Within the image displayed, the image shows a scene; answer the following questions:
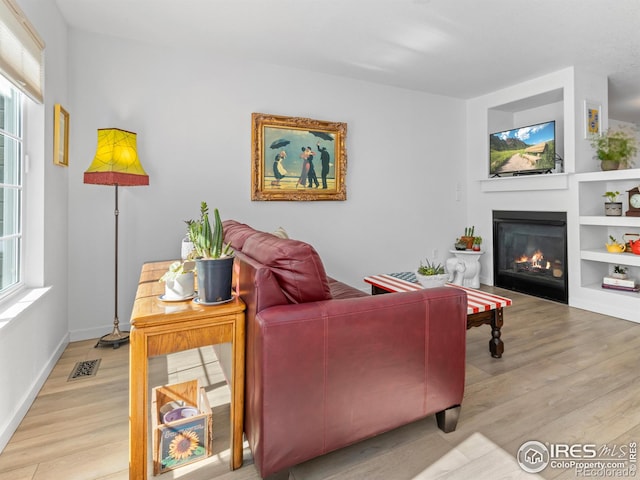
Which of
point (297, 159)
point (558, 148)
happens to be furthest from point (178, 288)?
point (558, 148)

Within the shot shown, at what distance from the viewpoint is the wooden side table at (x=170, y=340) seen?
130 centimetres

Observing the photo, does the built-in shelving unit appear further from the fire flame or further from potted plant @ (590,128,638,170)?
the fire flame

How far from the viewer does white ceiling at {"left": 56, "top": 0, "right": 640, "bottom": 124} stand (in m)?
2.65

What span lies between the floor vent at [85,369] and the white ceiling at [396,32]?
2.61 meters

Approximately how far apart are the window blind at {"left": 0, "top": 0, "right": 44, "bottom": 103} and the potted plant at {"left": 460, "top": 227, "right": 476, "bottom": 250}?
4.66 m

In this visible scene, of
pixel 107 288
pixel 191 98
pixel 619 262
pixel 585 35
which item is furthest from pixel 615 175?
pixel 107 288

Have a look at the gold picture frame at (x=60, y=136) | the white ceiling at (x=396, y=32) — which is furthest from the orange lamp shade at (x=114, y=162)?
the white ceiling at (x=396, y=32)

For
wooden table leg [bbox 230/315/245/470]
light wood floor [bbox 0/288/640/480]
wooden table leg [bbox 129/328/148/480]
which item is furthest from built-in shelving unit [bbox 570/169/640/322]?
wooden table leg [bbox 129/328/148/480]

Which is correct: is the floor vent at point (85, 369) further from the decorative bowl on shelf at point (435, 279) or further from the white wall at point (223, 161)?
the decorative bowl on shelf at point (435, 279)

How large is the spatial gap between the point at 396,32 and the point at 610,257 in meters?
3.10

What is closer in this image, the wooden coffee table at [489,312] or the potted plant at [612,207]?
the wooden coffee table at [489,312]

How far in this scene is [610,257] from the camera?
3623mm

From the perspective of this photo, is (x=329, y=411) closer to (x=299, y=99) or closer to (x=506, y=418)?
(x=506, y=418)

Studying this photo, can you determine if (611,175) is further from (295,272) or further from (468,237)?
(295,272)
